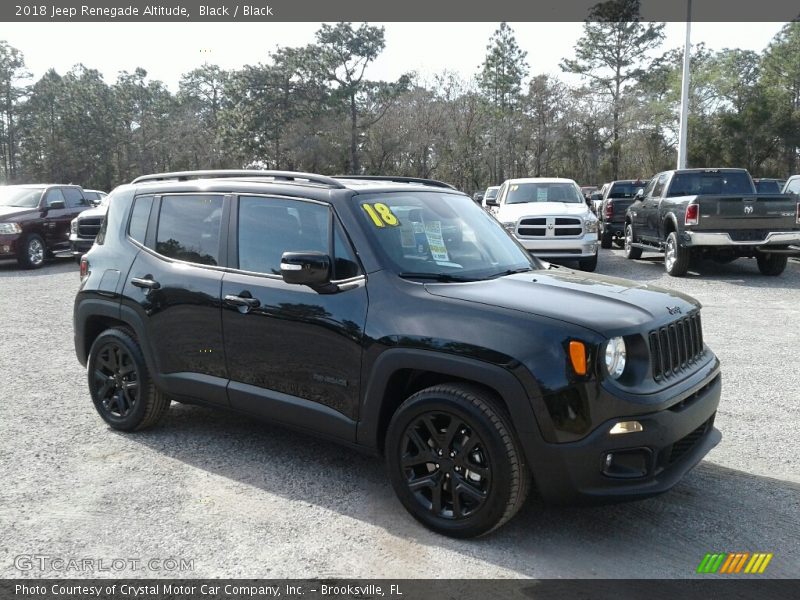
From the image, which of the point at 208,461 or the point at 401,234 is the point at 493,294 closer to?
the point at 401,234

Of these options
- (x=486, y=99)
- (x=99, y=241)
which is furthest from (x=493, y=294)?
(x=486, y=99)

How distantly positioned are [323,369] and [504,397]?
113 centimetres

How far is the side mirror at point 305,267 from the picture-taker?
3768 mm

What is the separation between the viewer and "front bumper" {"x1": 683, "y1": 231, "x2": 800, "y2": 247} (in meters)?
12.5

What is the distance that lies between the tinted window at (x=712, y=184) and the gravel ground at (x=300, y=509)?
903 cm

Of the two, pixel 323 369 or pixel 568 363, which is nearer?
pixel 568 363

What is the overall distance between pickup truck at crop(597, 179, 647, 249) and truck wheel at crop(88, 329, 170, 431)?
663 inches

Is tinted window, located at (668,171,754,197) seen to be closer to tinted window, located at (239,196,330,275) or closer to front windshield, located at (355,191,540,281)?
front windshield, located at (355,191,540,281)

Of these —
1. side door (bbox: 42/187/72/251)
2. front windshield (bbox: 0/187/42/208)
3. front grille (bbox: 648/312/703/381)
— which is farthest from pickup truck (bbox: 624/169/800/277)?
front windshield (bbox: 0/187/42/208)

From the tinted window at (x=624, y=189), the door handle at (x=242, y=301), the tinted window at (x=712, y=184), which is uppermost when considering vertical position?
the tinted window at (x=624, y=189)

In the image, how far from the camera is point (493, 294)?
3.60 m

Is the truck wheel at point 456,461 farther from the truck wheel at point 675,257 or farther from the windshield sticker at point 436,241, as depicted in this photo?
the truck wheel at point 675,257

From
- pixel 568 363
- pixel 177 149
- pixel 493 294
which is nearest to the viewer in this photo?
pixel 568 363

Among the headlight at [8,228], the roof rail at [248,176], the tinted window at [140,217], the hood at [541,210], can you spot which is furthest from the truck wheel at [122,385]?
the headlight at [8,228]
